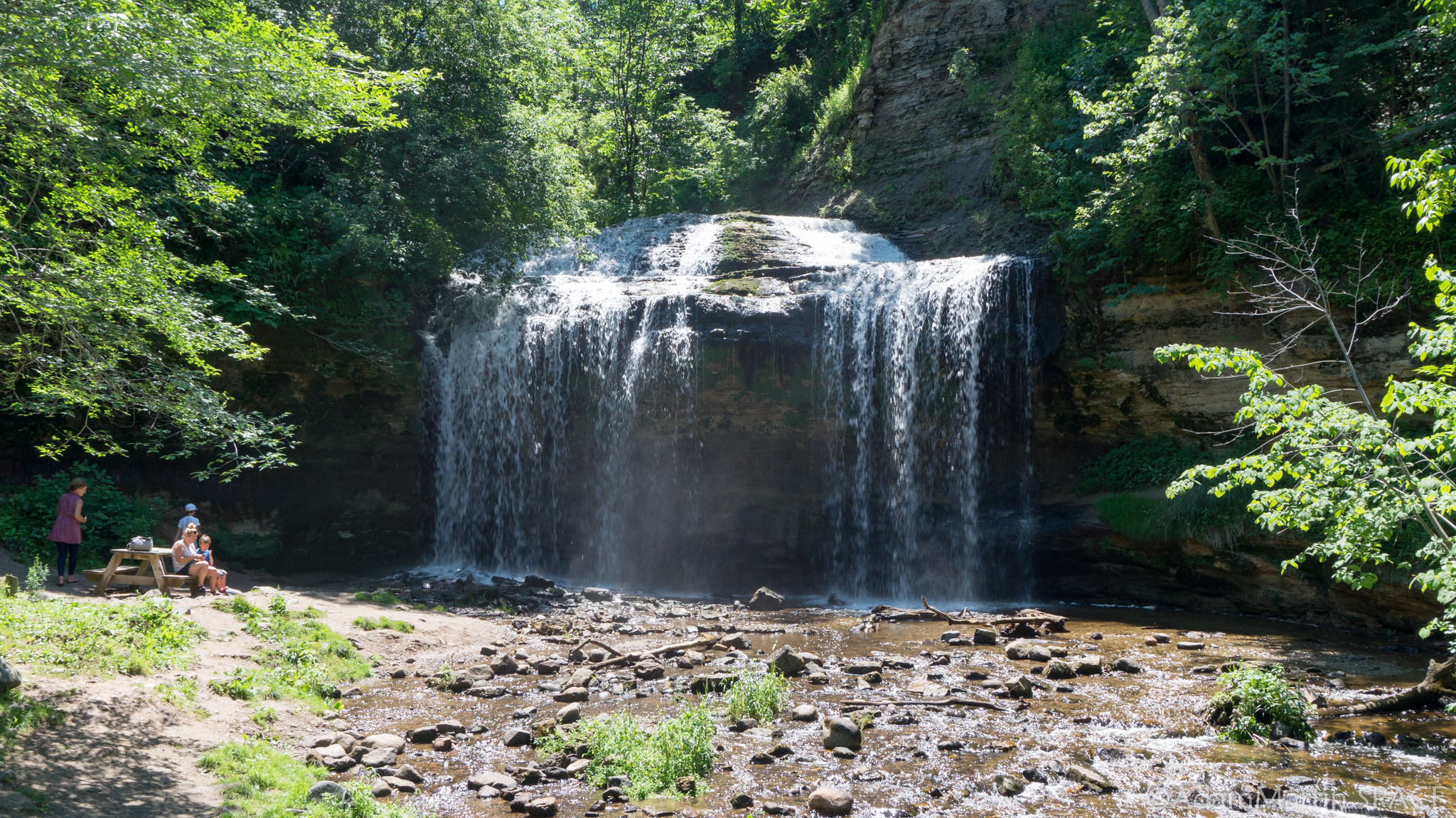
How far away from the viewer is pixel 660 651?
10094mm

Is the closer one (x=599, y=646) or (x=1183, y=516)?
(x=599, y=646)

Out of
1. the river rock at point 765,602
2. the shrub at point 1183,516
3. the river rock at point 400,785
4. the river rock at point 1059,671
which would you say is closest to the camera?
the river rock at point 400,785

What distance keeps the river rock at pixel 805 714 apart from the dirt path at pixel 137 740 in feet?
13.8

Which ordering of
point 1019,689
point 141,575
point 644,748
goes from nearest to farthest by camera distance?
point 644,748, point 1019,689, point 141,575

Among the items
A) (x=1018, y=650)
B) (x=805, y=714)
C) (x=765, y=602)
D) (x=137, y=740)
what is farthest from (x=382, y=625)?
(x=1018, y=650)

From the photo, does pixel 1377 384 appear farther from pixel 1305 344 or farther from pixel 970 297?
pixel 970 297

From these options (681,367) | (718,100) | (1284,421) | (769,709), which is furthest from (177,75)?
(718,100)

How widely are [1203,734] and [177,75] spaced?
1017cm

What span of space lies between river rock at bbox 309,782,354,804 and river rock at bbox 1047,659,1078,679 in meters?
7.02

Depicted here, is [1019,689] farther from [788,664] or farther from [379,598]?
[379,598]

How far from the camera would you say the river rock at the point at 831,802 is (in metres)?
5.56

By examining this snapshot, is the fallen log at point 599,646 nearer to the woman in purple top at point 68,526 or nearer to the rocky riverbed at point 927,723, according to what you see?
the rocky riverbed at point 927,723

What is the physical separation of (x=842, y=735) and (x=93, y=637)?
6455mm

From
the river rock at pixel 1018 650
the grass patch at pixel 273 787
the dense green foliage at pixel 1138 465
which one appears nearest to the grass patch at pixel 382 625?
the grass patch at pixel 273 787
